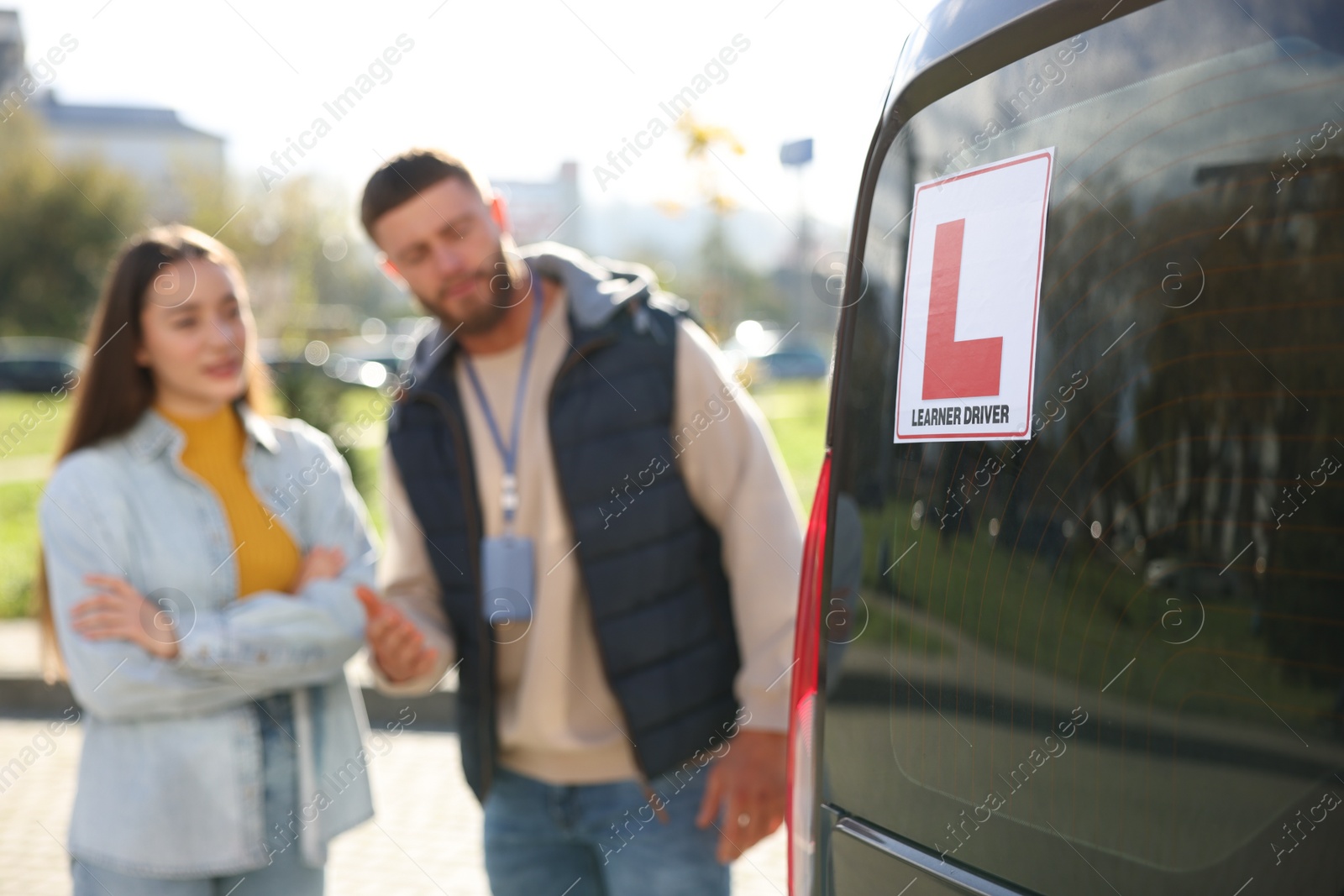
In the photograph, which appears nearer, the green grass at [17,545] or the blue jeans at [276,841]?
the blue jeans at [276,841]

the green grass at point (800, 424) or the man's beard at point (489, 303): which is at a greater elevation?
the man's beard at point (489, 303)

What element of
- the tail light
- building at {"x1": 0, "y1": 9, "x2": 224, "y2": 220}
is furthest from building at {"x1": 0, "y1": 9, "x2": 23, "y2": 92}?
the tail light

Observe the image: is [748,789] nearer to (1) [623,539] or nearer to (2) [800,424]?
(1) [623,539]

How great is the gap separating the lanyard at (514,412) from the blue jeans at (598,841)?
0.59 metres

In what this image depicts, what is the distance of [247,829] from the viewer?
2.53 meters

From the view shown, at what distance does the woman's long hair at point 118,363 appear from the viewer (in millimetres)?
2668

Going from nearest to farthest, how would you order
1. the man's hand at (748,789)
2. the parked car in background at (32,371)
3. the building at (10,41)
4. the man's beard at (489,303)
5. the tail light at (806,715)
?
1. the tail light at (806,715)
2. the man's hand at (748,789)
3. the man's beard at (489,303)
4. the parked car in background at (32,371)
5. the building at (10,41)

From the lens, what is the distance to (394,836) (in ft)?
15.7

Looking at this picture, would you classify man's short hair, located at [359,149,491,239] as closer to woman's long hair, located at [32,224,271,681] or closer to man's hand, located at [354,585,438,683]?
woman's long hair, located at [32,224,271,681]

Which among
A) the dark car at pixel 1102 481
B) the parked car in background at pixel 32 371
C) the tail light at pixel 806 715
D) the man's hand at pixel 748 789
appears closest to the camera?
the dark car at pixel 1102 481

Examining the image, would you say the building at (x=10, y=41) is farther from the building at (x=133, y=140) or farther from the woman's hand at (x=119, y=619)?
the woman's hand at (x=119, y=619)

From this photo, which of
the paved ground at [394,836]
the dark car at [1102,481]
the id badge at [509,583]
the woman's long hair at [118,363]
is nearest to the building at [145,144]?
the paved ground at [394,836]

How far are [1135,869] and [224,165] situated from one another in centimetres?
2739

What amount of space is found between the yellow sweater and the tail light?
4.92 ft
